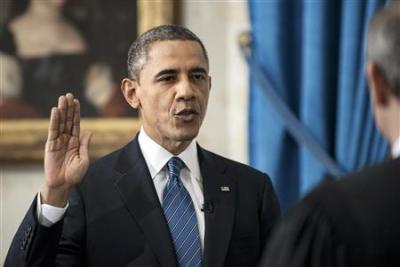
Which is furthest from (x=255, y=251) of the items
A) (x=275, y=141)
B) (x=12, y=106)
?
(x=12, y=106)

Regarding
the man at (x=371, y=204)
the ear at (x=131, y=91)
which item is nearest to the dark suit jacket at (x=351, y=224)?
the man at (x=371, y=204)

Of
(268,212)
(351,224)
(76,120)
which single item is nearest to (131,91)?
(76,120)

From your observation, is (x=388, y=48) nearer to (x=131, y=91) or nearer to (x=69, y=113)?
(x=69, y=113)

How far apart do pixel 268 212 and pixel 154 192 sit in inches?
14.8

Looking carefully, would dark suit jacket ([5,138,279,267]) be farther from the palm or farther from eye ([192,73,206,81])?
eye ([192,73,206,81])

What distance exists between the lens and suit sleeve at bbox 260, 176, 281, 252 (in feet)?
7.26

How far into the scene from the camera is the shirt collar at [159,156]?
2191 mm

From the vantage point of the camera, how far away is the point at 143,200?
211 centimetres

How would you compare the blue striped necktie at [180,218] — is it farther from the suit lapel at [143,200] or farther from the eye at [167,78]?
the eye at [167,78]

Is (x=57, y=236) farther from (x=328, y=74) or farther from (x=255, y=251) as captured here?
(x=328, y=74)

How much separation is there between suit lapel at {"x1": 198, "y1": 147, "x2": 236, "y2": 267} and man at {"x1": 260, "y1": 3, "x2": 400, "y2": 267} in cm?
78

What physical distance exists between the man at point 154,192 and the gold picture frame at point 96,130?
42.3 inches

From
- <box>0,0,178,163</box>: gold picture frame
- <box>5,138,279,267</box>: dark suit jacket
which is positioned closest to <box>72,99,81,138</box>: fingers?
<box>5,138,279,267</box>: dark suit jacket

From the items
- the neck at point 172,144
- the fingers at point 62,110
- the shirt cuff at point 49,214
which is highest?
the fingers at point 62,110
